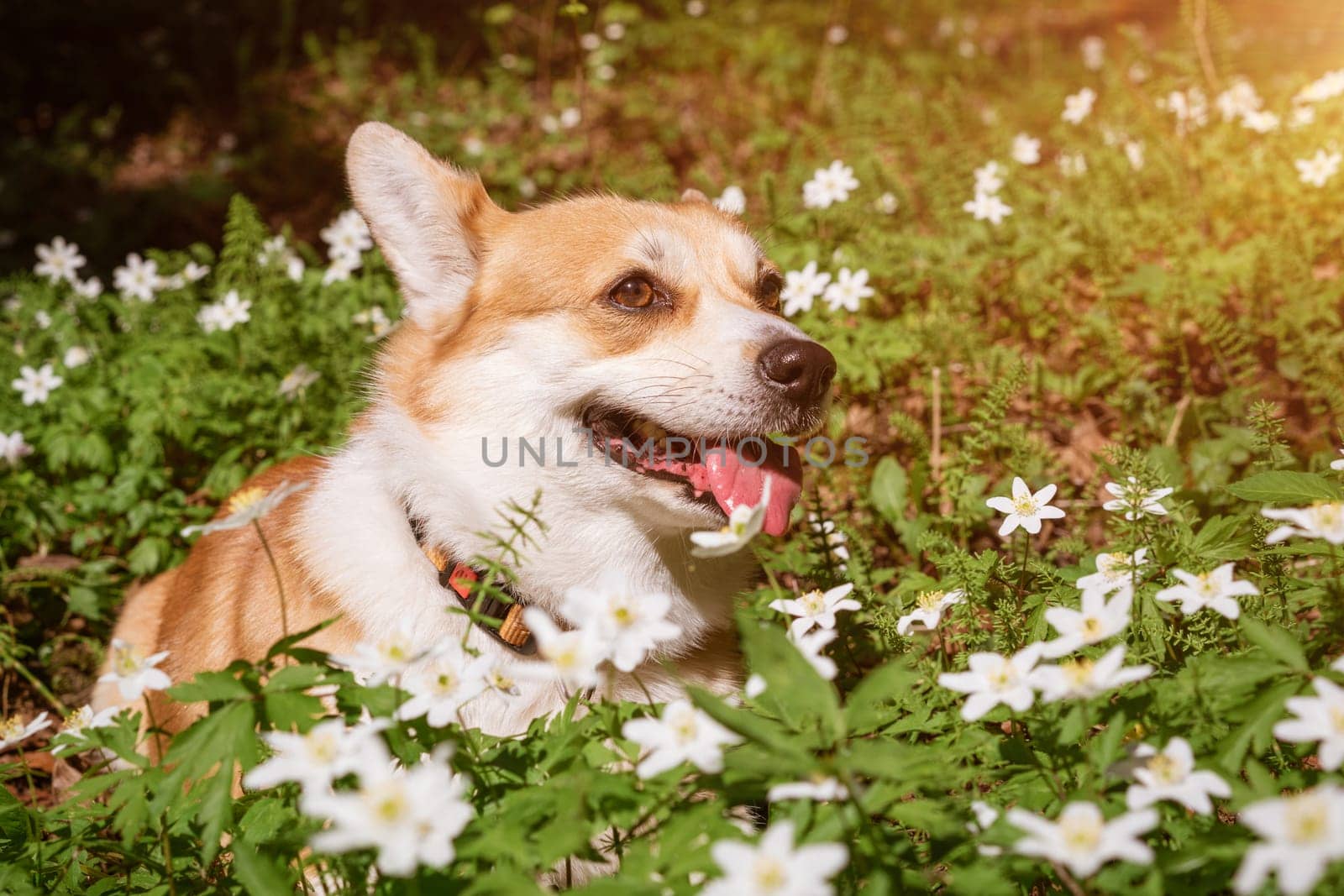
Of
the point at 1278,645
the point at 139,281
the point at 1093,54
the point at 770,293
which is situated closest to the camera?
the point at 1278,645

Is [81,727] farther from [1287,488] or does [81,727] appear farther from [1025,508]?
[1287,488]

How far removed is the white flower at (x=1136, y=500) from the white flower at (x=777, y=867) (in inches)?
45.6

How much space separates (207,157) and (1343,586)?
9340 millimetres

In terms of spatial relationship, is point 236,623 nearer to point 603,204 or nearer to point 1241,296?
point 603,204

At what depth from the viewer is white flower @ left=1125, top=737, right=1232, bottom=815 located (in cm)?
123

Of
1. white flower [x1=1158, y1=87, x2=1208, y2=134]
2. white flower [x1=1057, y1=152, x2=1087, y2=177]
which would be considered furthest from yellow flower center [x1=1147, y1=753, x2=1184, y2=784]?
white flower [x1=1158, y1=87, x2=1208, y2=134]

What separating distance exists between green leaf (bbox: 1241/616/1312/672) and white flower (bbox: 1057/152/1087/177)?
3852 mm

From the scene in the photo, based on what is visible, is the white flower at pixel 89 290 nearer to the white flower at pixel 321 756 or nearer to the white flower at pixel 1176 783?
the white flower at pixel 321 756

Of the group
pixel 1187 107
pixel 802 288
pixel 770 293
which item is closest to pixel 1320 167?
pixel 1187 107

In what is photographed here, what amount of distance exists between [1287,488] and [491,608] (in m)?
1.75

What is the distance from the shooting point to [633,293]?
2.74m

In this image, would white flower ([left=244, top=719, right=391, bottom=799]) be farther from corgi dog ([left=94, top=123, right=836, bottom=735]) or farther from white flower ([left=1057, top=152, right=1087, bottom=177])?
white flower ([left=1057, top=152, right=1087, bottom=177])

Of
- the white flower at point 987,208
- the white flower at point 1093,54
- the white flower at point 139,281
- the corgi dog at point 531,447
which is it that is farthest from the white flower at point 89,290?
the white flower at point 1093,54

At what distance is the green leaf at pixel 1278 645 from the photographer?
4.48 feet
